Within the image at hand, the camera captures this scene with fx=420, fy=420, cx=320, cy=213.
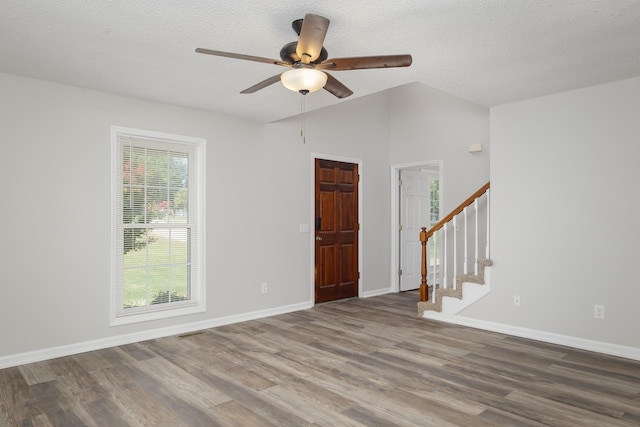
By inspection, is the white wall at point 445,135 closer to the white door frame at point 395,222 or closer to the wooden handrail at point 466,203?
the white door frame at point 395,222

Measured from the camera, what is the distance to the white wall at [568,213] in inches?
148

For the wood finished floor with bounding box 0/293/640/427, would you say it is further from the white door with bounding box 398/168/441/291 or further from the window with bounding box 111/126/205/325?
the white door with bounding box 398/168/441/291

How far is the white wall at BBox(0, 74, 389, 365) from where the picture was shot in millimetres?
3650

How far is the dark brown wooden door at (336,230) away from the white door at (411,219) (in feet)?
3.19

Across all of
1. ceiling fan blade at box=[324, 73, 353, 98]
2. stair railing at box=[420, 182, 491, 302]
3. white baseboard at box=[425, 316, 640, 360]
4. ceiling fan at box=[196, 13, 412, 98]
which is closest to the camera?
ceiling fan at box=[196, 13, 412, 98]

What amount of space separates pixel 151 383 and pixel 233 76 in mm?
2563

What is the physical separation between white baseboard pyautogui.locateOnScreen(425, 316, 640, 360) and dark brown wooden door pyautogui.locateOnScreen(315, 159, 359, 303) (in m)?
1.66

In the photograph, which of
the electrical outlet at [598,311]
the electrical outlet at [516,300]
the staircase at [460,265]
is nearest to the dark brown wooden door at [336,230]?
the staircase at [460,265]

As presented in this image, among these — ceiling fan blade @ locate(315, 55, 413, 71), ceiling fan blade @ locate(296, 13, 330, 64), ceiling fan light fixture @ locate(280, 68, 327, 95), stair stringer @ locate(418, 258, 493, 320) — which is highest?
ceiling fan blade @ locate(296, 13, 330, 64)

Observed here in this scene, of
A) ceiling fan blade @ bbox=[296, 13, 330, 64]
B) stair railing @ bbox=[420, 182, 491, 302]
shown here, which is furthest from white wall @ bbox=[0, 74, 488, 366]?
ceiling fan blade @ bbox=[296, 13, 330, 64]

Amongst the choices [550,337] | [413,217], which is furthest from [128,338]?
[413,217]

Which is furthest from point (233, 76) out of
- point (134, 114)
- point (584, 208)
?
point (584, 208)

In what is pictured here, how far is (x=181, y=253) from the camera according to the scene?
15.5 ft

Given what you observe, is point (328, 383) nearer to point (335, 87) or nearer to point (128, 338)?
point (335, 87)
